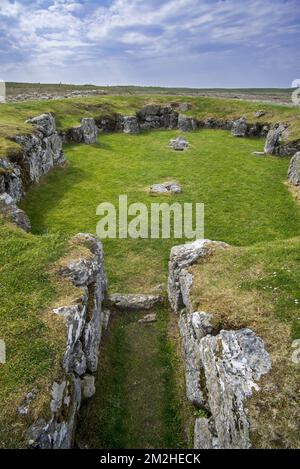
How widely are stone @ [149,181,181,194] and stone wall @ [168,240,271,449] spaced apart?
22048 mm

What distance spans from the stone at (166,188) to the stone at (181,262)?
17.4 meters

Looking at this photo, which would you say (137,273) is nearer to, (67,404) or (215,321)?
(215,321)

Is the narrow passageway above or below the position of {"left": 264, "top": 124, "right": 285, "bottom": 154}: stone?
below

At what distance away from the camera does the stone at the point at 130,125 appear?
67688 millimetres

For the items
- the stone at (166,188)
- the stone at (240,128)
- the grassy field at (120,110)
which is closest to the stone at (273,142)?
the grassy field at (120,110)

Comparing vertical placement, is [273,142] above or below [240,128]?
below

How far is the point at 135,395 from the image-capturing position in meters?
15.2

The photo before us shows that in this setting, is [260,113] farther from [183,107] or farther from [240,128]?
[183,107]

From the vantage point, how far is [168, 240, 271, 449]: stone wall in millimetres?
11180

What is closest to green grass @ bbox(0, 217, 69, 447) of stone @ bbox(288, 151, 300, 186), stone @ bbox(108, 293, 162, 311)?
stone @ bbox(108, 293, 162, 311)

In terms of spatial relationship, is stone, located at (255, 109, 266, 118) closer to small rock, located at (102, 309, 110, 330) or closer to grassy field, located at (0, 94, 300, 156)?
grassy field, located at (0, 94, 300, 156)

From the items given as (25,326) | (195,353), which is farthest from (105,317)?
(195,353)

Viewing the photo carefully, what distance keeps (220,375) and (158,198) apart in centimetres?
2546
